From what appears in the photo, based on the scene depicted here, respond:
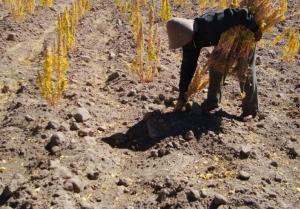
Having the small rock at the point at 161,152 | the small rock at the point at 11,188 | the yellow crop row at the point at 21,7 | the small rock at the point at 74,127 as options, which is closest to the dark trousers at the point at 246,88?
the small rock at the point at 161,152

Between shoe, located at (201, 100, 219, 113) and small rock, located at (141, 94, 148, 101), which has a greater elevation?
shoe, located at (201, 100, 219, 113)

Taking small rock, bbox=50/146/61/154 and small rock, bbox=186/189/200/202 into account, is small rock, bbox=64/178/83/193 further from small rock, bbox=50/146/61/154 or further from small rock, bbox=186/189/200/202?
small rock, bbox=186/189/200/202

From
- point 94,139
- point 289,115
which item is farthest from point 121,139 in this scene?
point 289,115

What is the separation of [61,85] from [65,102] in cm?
31

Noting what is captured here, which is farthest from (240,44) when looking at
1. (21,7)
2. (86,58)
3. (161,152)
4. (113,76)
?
(21,7)

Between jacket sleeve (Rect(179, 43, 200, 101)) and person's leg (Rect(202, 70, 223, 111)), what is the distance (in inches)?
9.4

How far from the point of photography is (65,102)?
14.7 ft

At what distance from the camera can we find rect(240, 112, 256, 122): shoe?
4168mm

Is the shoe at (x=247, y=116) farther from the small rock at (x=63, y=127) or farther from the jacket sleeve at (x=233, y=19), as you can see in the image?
the small rock at (x=63, y=127)

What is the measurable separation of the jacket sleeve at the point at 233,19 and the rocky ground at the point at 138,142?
2.48 feet

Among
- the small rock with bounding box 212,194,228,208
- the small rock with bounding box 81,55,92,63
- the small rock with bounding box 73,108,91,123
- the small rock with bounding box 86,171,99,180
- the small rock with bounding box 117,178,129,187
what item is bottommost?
the small rock with bounding box 117,178,129,187

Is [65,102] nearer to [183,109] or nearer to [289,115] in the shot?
[183,109]

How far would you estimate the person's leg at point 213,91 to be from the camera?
163 inches

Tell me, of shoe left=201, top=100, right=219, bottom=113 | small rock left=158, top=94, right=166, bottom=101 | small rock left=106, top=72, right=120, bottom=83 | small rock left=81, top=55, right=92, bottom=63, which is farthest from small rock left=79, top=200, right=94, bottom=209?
small rock left=81, top=55, right=92, bottom=63
